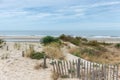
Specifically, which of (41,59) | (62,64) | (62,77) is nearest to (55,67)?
(62,64)

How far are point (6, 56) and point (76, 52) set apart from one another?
5.83 meters

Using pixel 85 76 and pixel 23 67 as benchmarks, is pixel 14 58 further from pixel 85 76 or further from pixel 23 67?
pixel 85 76

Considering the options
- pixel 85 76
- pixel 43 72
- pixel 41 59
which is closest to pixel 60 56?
pixel 41 59

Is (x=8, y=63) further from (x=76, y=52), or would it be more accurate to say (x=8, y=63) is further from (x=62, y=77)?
(x=76, y=52)

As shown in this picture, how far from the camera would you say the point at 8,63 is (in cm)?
1501

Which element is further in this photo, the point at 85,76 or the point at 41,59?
the point at 41,59

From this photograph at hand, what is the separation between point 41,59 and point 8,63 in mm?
1898

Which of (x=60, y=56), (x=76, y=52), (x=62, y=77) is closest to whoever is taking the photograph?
(x=62, y=77)

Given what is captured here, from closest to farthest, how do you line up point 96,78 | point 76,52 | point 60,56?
point 96,78 < point 60,56 < point 76,52

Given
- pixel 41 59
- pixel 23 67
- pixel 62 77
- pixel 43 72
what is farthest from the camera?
pixel 41 59

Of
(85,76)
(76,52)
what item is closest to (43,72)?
(85,76)

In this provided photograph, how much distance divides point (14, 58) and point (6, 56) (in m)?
0.64

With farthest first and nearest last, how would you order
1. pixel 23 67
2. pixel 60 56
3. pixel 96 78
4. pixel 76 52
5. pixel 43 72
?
pixel 76 52, pixel 60 56, pixel 23 67, pixel 43 72, pixel 96 78

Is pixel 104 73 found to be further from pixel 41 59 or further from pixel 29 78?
pixel 41 59
